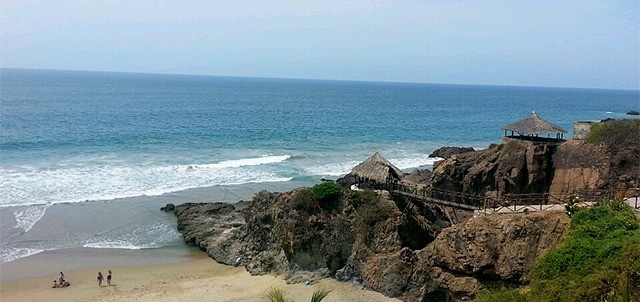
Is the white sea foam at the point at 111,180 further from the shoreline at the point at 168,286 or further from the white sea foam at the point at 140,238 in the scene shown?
the shoreline at the point at 168,286

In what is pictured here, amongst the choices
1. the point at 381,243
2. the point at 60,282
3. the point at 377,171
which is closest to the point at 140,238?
the point at 60,282

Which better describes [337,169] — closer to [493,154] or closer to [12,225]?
[493,154]

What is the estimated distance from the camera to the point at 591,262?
17656mm

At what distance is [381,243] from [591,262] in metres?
10.4

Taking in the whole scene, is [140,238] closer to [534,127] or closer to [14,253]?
[14,253]

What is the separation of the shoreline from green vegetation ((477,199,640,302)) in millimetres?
7540

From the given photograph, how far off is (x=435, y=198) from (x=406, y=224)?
111 inches

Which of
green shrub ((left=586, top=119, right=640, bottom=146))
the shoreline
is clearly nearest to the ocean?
the shoreline

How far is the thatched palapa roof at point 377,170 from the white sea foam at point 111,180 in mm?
18285

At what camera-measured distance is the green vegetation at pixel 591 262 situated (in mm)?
16125

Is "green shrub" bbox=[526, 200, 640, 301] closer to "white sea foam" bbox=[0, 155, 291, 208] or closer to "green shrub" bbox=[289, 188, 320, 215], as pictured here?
"green shrub" bbox=[289, 188, 320, 215]

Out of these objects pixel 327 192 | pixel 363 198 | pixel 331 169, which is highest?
pixel 327 192

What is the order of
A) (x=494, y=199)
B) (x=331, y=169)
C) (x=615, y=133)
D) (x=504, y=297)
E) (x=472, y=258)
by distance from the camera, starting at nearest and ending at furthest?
(x=504, y=297) → (x=472, y=258) → (x=494, y=199) → (x=615, y=133) → (x=331, y=169)

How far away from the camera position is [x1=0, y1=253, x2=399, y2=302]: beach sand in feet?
80.7
